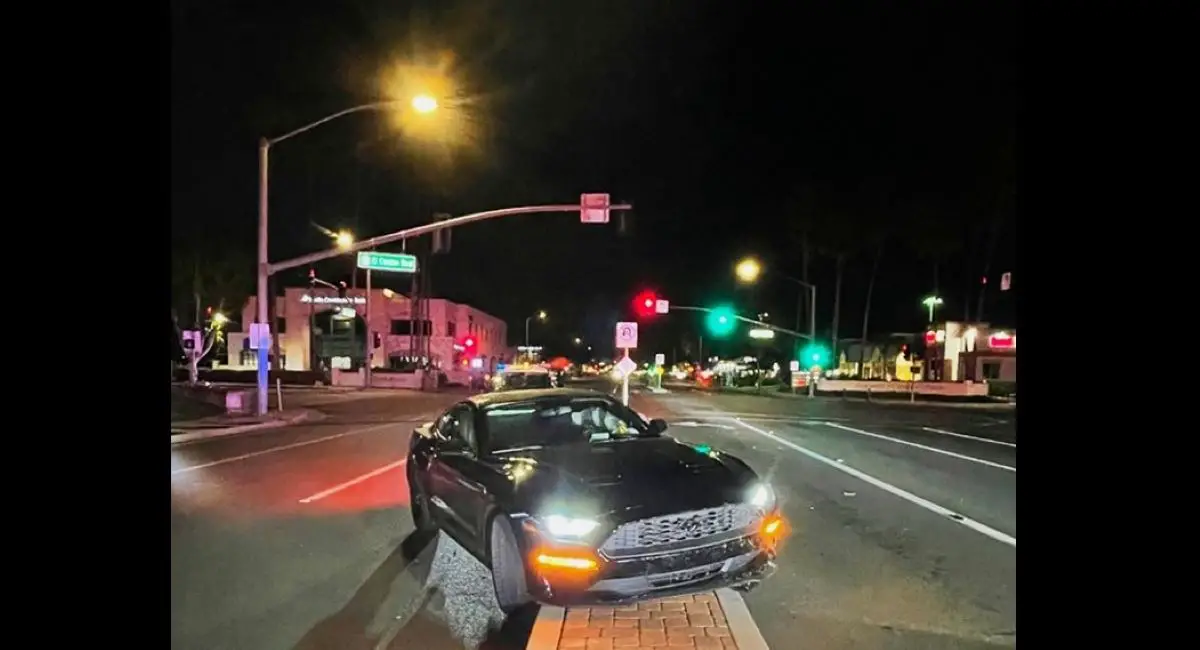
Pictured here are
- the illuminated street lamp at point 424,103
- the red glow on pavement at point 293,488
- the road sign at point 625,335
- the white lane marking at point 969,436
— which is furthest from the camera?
the road sign at point 625,335

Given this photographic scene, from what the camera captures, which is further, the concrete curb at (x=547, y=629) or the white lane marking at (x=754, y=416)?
the white lane marking at (x=754, y=416)

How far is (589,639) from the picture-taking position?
5.30 metres

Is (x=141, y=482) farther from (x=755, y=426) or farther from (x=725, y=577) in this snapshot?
(x=755, y=426)

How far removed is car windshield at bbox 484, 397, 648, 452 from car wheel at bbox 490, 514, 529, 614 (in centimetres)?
115

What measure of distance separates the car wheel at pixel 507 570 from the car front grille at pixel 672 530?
71 centimetres

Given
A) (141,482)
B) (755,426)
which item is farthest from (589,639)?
(755,426)

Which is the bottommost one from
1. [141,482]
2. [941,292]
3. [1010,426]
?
[1010,426]

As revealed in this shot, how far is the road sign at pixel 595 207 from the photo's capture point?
2023cm

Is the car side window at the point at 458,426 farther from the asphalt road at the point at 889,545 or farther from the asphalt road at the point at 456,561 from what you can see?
the asphalt road at the point at 889,545

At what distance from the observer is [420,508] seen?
8.69 m

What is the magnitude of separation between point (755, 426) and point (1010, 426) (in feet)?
29.2

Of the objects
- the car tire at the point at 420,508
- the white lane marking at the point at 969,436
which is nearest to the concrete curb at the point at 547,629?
the car tire at the point at 420,508

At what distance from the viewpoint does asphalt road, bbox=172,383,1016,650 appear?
574 centimetres

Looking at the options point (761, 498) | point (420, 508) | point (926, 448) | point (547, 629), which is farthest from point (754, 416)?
point (547, 629)
